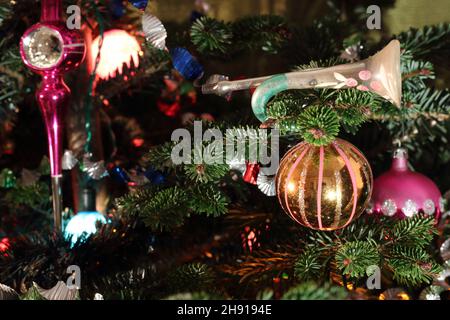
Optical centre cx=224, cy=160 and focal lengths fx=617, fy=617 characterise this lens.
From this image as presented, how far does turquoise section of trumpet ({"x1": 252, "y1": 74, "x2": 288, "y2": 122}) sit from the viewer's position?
52 cm

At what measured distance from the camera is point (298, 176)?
50 centimetres

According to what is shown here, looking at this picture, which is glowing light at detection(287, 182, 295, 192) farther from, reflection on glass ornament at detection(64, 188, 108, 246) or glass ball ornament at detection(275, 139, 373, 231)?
reflection on glass ornament at detection(64, 188, 108, 246)

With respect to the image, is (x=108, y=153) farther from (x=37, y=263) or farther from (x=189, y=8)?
(x=189, y=8)

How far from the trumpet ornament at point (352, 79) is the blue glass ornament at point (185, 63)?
0.32 ft

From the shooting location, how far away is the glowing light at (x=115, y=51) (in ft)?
2.48

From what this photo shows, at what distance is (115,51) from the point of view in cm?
76

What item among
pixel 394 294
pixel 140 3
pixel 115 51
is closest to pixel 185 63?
pixel 140 3

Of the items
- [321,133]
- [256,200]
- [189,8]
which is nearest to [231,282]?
[256,200]

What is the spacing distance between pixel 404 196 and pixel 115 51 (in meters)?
0.38

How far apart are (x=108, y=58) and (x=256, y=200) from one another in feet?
0.84

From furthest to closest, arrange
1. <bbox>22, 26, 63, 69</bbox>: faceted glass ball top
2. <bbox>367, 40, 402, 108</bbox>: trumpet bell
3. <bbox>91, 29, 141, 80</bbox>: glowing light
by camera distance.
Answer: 1. <bbox>91, 29, 141, 80</bbox>: glowing light
2. <bbox>22, 26, 63, 69</bbox>: faceted glass ball top
3. <bbox>367, 40, 402, 108</bbox>: trumpet bell

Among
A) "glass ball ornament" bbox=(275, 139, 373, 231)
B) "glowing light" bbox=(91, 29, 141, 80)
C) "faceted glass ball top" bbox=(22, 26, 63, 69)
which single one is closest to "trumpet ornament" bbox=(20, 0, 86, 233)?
"faceted glass ball top" bbox=(22, 26, 63, 69)

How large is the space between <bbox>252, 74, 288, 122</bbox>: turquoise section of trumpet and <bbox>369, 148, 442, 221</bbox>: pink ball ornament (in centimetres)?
17

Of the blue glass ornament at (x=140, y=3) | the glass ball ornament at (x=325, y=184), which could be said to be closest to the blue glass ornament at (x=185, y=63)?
the blue glass ornament at (x=140, y=3)
